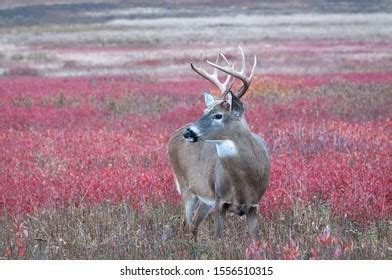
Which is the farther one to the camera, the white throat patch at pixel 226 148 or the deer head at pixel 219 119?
the white throat patch at pixel 226 148

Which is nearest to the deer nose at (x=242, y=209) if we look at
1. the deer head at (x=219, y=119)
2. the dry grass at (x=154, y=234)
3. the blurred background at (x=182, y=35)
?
the dry grass at (x=154, y=234)

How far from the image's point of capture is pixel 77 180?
9555 millimetres

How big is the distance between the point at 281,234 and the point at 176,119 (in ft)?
25.6

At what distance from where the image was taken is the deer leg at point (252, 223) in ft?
Answer: 25.4

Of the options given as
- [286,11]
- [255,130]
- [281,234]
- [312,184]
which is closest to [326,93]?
[255,130]

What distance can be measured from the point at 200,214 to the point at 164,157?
3.05 m

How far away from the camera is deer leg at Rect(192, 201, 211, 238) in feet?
27.8

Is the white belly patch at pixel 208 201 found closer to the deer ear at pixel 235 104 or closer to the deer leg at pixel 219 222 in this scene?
the deer leg at pixel 219 222

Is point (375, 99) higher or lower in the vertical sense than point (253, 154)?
lower

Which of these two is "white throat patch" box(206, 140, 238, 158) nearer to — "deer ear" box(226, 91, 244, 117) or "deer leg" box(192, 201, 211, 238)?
"deer ear" box(226, 91, 244, 117)

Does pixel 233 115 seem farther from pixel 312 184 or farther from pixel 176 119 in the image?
pixel 176 119

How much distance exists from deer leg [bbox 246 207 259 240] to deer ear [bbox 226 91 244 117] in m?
0.80

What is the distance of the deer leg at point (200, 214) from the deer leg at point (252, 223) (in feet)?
2.64

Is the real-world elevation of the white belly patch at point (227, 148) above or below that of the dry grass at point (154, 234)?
above
